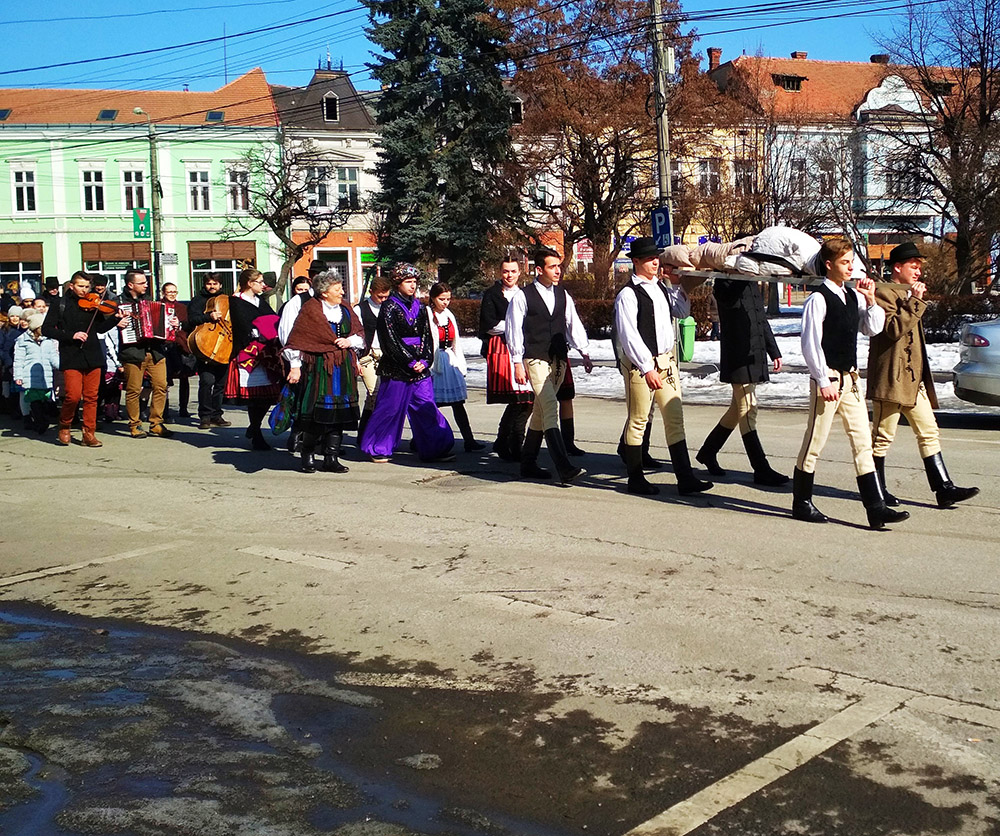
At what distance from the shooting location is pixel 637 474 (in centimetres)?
895

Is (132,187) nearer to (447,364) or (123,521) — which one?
(447,364)

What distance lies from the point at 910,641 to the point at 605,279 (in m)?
29.7

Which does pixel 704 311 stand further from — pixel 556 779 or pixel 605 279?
pixel 556 779

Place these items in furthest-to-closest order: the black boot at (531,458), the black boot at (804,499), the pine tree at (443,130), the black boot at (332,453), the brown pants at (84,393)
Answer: the pine tree at (443,130) → the brown pants at (84,393) → the black boot at (332,453) → the black boot at (531,458) → the black boot at (804,499)

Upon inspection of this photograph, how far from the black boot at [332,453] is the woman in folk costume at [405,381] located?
49cm

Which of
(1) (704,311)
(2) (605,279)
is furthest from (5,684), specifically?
(2) (605,279)

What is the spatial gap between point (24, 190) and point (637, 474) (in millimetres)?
56034

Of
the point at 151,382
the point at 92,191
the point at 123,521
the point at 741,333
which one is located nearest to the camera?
the point at 123,521

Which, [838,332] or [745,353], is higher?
[838,332]

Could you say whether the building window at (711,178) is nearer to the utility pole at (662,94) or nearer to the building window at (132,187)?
the utility pole at (662,94)

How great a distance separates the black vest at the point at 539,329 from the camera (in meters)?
9.52

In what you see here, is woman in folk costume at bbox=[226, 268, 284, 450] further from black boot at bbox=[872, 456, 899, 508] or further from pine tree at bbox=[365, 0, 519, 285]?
pine tree at bbox=[365, 0, 519, 285]

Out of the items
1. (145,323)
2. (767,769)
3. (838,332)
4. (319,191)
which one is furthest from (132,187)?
(767,769)

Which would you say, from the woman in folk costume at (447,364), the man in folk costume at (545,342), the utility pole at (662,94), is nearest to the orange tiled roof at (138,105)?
the utility pole at (662,94)
